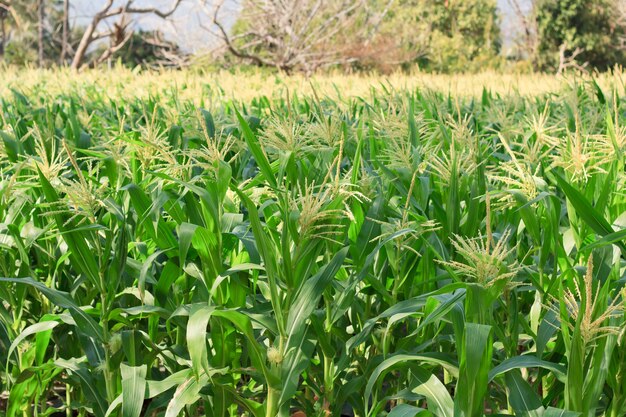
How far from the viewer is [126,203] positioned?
2211 mm

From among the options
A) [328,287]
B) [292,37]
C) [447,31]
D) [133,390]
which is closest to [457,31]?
[447,31]

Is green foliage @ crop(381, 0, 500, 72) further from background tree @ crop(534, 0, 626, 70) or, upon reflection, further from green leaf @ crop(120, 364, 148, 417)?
green leaf @ crop(120, 364, 148, 417)

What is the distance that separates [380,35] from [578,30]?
9901 mm

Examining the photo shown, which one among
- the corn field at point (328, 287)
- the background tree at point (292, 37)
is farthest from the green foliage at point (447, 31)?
the corn field at point (328, 287)

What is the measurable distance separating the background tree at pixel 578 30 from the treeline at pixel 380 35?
1.6 inches

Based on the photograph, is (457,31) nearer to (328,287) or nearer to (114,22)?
(114,22)

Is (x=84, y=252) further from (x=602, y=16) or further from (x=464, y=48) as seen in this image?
(x=602, y=16)

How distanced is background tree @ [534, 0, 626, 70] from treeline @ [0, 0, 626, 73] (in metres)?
0.04

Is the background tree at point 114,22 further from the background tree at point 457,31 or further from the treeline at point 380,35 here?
the background tree at point 457,31

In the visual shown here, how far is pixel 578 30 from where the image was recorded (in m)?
30.9

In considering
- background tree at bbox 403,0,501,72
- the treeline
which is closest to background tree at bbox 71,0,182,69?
the treeline

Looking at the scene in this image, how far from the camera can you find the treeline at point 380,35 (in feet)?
68.3

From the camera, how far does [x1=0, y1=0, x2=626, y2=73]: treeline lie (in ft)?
68.3

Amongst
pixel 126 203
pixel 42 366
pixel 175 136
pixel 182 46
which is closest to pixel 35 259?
pixel 126 203
